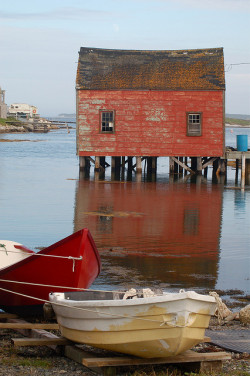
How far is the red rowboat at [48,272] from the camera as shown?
923 cm

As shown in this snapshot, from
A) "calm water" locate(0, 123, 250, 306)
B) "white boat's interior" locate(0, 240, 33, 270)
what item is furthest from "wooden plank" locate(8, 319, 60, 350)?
"calm water" locate(0, 123, 250, 306)

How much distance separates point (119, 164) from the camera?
4059 cm

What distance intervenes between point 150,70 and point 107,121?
12.0 ft

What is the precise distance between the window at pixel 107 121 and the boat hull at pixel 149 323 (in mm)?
28609

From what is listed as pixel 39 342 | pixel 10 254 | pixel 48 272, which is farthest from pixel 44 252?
pixel 10 254

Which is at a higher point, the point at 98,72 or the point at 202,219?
the point at 98,72

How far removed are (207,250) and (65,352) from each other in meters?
8.93

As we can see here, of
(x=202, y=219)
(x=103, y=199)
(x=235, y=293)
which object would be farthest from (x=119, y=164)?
(x=235, y=293)

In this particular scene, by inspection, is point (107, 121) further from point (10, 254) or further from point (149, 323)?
point (149, 323)

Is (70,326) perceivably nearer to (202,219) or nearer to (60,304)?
(60,304)

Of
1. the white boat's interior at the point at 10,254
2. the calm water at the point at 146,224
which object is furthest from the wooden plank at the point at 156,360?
the calm water at the point at 146,224

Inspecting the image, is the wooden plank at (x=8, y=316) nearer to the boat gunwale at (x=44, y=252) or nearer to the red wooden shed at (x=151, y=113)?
the boat gunwale at (x=44, y=252)

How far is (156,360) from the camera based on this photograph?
25.1 ft

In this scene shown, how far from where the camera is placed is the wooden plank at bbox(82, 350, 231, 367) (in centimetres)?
745
